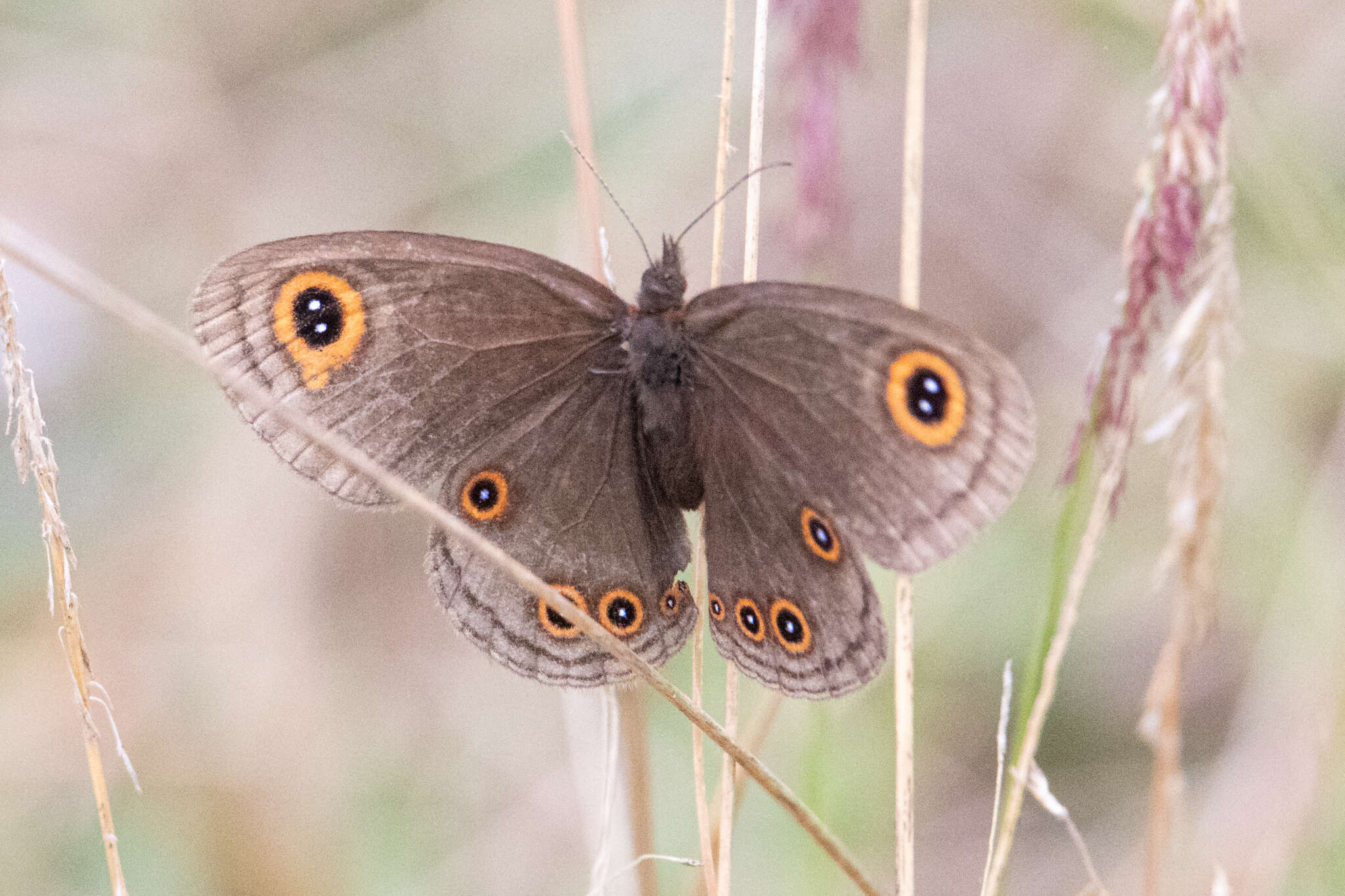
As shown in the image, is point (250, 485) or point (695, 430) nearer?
point (695, 430)

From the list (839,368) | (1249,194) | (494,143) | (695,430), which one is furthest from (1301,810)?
(494,143)

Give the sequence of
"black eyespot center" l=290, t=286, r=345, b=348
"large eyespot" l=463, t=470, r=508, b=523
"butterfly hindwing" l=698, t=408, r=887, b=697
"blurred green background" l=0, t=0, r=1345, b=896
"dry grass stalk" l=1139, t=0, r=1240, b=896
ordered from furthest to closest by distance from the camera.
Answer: "blurred green background" l=0, t=0, r=1345, b=896
"large eyespot" l=463, t=470, r=508, b=523
"black eyespot center" l=290, t=286, r=345, b=348
"butterfly hindwing" l=698, t=408, r=887, b=697
"dry grass stalk" l=1139, t=0, r=1240, b=896

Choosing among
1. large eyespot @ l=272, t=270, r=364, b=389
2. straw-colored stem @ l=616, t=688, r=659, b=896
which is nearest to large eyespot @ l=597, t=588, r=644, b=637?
straw-colored stem @ l=616, t=688, r=659, b=896

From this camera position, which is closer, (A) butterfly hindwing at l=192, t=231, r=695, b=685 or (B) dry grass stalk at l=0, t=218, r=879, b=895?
(B) dry grass stalk at l=0, t=218, r=879, b=895

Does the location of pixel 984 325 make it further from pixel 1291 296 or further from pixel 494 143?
pixel 494 143

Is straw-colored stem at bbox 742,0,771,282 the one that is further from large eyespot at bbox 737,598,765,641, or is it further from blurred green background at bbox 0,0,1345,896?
large eyespot at bbox 737,598,765,641

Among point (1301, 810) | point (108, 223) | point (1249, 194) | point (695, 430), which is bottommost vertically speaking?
point (1301, 810)

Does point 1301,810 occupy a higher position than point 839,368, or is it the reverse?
point 839,368

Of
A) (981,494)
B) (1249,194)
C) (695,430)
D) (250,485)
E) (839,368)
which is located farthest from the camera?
(250,485)
